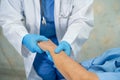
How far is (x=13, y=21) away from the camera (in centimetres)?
151

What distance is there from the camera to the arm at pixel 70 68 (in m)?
1.00

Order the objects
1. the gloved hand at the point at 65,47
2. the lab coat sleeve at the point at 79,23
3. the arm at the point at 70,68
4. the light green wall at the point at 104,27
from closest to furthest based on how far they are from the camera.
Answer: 1. the arm at the point at 70,68
2. the gloved hand at the point at 65,47
3. the lab coat sleeve at the point at 79,23
4. the light green wall at the point at 104,27

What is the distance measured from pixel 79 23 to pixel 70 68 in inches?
18.6

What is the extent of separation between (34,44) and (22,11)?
14.6 inches

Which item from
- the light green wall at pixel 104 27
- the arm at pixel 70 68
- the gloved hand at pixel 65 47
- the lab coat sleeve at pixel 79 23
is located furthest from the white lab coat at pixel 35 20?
the light green wall at pixel 104 27

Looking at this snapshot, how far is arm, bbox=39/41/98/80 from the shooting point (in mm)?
998

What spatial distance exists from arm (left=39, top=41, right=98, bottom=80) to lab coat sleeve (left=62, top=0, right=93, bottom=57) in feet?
0.75

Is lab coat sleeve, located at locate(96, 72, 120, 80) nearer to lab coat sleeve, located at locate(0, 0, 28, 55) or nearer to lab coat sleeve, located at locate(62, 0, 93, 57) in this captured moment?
lab coat sleeve, located at locate(62, 0, 93, 57)

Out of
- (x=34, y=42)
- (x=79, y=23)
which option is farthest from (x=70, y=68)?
(x=79, y=23)

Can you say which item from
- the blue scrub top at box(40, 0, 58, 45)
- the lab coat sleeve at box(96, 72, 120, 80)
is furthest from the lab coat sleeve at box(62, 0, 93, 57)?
the lab coat sleeve at box(96, 72, 120, 80)

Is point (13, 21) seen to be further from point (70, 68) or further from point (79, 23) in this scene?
point (70, 68)

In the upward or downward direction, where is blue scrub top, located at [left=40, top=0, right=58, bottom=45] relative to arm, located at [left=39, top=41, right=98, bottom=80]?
upward

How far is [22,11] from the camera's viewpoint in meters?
1.60

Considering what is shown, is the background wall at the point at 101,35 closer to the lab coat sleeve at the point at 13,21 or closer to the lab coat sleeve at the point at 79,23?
the lab coat sleeve at the point at 79,23
